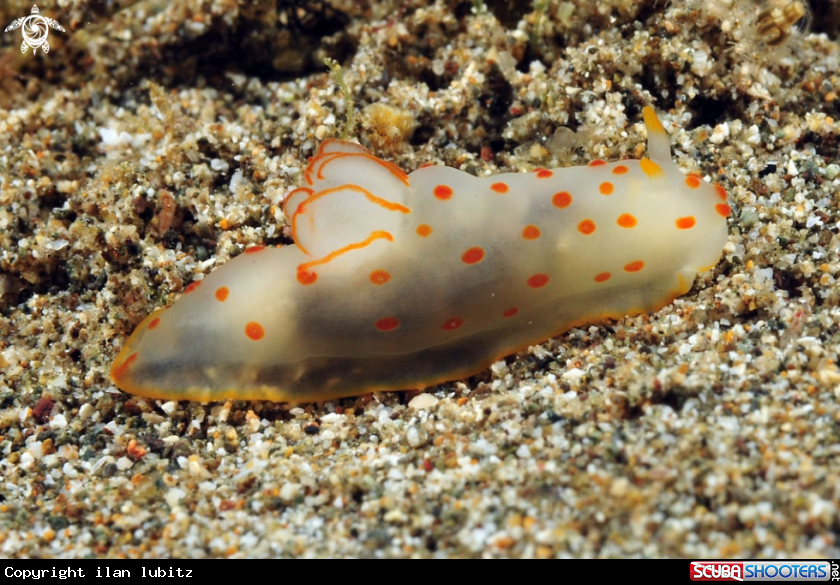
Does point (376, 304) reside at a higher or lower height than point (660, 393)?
higher

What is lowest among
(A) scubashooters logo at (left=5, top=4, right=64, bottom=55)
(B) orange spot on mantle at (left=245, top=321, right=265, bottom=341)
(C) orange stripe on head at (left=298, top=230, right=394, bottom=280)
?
(B) orange spot on mantle at (left=245, top=321, right=265, bottom=341)

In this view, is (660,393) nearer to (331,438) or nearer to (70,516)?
(331,438)

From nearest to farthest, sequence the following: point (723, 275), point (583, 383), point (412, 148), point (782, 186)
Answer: point (583, 383) → point (723, 275) → point (782, 186) → point (412, 148)

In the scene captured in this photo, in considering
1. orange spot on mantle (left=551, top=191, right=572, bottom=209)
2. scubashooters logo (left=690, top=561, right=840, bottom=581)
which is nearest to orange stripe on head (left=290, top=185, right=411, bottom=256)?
orange spot on mantle (left=551, top=191, right=572, bottom=209)

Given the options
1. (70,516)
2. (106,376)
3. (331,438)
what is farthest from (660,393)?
(106,376)

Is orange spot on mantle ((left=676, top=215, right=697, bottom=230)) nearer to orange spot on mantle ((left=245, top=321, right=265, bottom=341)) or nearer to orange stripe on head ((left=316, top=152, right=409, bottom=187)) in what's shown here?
orange stripe on head ((left=316, top=152, right=409, bottom=187))

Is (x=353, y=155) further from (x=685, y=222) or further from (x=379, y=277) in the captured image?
(x=685, y=222)

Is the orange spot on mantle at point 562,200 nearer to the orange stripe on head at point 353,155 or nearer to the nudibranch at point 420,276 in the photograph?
the nudibranch at point 420,276
